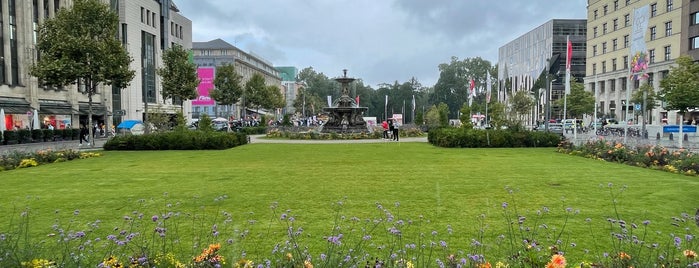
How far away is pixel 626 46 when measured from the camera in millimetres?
62875

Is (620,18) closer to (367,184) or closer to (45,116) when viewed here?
(367,184)

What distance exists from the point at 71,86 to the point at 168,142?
3033cm

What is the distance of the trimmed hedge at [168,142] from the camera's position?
24500 millimetres

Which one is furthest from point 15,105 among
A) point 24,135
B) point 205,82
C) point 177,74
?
point 205,82

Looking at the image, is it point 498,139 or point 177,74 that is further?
point 177,74

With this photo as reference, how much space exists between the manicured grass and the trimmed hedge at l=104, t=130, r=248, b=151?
8.75 metres

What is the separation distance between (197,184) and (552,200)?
317 inches

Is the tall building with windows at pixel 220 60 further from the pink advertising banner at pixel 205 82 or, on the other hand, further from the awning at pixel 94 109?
the awning at pixel 94 109

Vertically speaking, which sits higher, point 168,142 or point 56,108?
point 56,108

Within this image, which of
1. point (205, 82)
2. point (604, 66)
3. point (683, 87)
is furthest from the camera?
point (205, 82)

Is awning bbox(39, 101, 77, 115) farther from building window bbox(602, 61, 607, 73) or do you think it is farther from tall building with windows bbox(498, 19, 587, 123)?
building window bbox(602, 61, 607, 73)

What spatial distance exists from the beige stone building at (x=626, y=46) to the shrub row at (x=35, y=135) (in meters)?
54.0

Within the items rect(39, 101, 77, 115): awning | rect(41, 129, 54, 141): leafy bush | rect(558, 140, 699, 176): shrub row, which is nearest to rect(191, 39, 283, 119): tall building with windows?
rect(39, 101, 77, 115): awning

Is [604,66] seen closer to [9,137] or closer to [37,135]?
[37,135]
